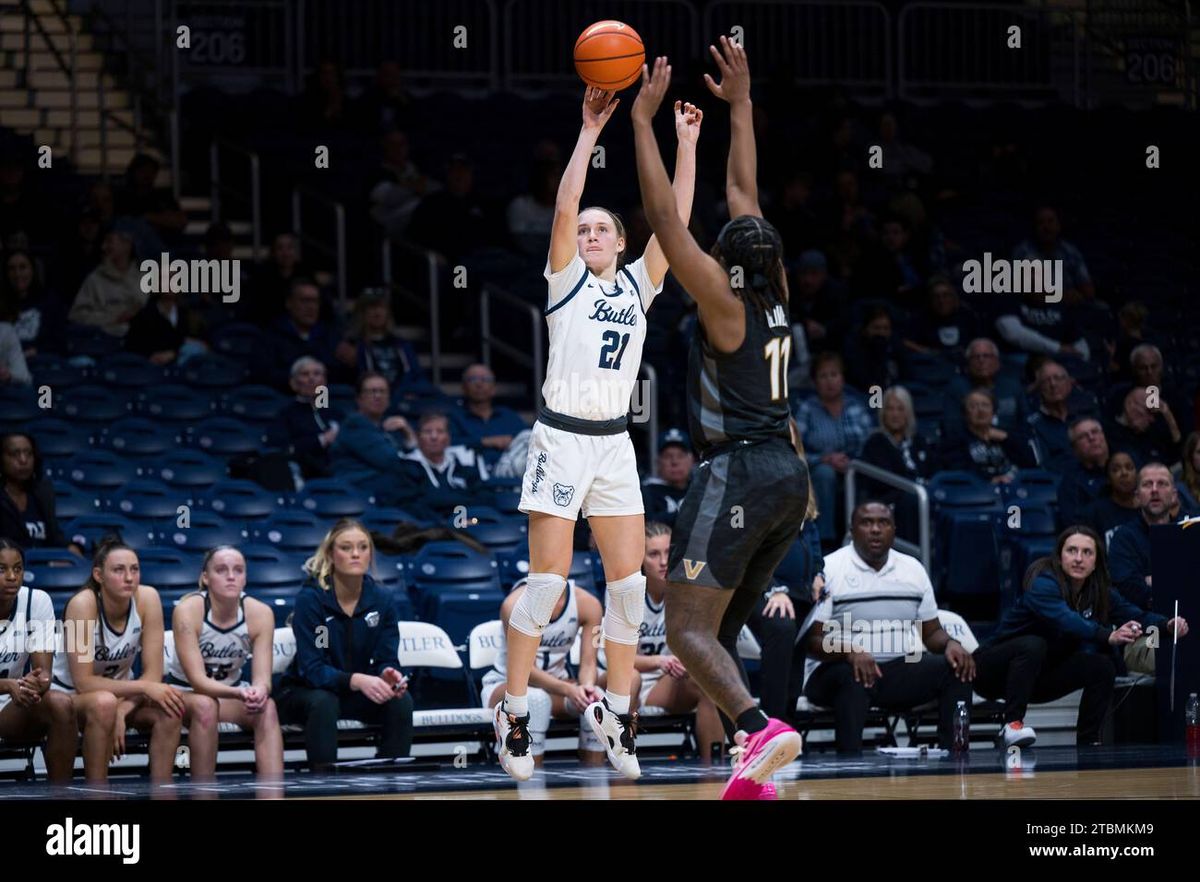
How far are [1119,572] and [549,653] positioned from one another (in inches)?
137

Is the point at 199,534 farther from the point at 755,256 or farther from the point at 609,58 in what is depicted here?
the point at 755,256

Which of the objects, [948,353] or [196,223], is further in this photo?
[196,223]

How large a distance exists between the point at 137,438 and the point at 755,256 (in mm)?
6775

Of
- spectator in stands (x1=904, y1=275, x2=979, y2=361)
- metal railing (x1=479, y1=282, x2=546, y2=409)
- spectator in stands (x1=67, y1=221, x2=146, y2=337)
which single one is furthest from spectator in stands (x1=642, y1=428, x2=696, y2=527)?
spectator in stands (x1=67, y1=221, x2=146, y2=337)

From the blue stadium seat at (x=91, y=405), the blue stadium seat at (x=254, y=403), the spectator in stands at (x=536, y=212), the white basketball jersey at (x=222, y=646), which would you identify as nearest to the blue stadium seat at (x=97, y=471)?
the blue stadium seat at (x=91, y=405)

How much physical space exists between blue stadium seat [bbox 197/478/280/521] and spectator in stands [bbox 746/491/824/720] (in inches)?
127

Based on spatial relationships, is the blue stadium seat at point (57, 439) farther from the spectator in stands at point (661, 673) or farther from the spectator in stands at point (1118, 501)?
the spectator in stands at point (1118, 501)

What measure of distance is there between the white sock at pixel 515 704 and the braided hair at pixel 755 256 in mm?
1879

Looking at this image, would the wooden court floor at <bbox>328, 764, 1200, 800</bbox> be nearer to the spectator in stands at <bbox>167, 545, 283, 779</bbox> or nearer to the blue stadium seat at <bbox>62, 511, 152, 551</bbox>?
→ the spectator in stands at <bbox>167, 545, 283, 779</bbox>

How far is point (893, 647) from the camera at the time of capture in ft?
35.1

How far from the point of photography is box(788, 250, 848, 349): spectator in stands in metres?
14.3

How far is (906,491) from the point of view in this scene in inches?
484
